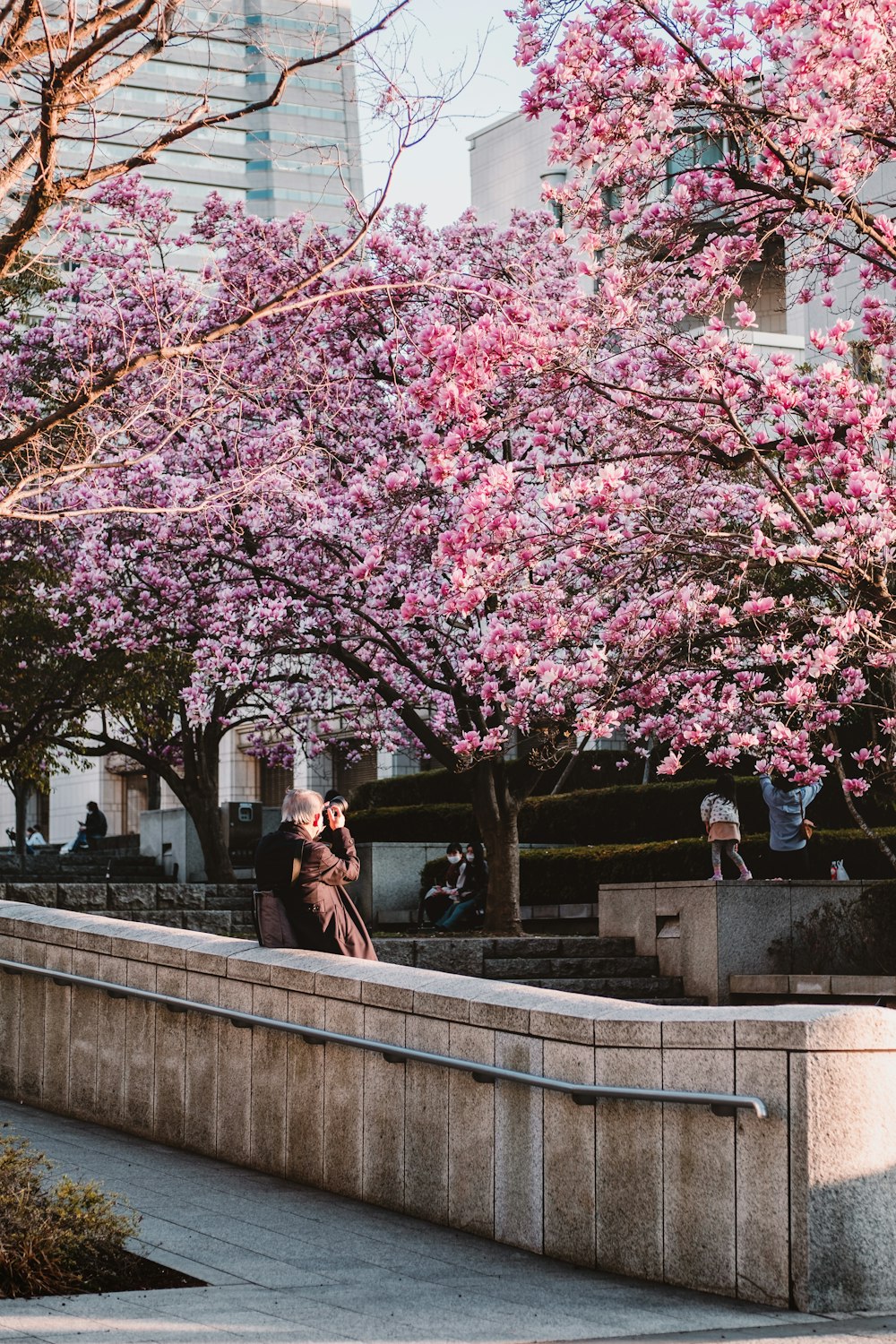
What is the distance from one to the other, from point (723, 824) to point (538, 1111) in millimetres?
8557

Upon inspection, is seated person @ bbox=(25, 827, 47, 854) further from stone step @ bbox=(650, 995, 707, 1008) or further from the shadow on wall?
the shadow on wall

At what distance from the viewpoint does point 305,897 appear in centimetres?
921

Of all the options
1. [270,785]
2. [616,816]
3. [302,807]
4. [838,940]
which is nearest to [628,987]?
[838,940]

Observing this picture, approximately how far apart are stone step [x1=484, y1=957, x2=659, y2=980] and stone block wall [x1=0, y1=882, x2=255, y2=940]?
292 centimetres

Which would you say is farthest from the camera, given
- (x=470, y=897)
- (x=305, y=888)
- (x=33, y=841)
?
(x=33, y=841)

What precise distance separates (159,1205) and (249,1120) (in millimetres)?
1179

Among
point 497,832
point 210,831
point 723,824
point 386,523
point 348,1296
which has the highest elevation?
point 386,523

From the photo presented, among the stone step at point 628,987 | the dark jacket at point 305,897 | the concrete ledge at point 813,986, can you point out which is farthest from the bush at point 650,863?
the dark jacket at point 305,897

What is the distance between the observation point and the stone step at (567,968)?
13.1 metres

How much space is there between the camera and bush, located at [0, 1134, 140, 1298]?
19.9ft

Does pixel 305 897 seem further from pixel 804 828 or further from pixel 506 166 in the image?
pixel 506 166

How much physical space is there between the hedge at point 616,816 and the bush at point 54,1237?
44.4ft

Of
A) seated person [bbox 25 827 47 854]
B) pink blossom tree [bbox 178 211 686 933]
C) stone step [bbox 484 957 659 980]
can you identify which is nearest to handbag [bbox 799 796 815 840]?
pink blossom tree [bbox 178 211 686 933]

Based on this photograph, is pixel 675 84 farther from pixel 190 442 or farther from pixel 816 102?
pixel 190 442
